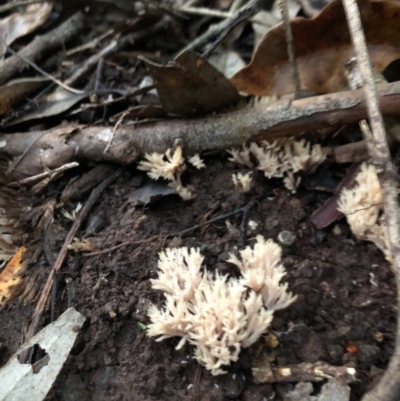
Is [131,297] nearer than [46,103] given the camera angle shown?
Yes

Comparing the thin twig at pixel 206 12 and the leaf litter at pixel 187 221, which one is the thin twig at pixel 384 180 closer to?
the leaf litter at pixel 187 221

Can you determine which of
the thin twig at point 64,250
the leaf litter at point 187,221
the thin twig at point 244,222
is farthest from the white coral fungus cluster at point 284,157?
the thin twig at point 64,250

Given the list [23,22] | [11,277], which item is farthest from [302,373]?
[23,22]

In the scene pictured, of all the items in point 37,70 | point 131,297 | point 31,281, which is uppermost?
point 37,70

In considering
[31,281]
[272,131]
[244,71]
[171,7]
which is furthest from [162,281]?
[171,7]

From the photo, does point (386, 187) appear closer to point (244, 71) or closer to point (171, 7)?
point (244, 71)

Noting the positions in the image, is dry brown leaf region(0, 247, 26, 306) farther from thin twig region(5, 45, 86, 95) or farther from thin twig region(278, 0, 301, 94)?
thin twig region(278, 0, 301, 94)
